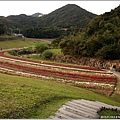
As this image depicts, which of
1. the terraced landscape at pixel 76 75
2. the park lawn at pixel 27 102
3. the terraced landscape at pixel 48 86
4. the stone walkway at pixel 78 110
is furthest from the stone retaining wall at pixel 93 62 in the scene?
the park lawn at pixel 27 102

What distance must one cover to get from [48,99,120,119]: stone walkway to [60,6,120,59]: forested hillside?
23.6m

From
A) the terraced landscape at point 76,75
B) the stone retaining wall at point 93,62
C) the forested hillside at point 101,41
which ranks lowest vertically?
the terraced landscape at point 76,75

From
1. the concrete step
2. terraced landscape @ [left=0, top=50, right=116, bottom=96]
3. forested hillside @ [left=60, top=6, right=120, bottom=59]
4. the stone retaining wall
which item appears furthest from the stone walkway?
forested hillside @ [left=60, top=6, right=120, bottom=59]

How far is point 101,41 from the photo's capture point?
38969 millimetres

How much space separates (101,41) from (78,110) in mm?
28459

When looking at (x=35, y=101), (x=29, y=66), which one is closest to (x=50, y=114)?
(x=35, y=101)

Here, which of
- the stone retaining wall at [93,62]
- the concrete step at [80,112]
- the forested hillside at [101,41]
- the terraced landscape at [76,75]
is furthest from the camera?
the forested hillside at [101,41]

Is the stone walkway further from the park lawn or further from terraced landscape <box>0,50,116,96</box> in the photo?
terraced landscape <box>0,50,116,96</box>

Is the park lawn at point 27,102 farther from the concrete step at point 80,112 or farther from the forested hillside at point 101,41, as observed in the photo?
the forested hillside at point 101,41

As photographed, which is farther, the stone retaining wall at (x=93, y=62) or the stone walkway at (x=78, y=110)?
the stone retaining wall at (x=93, y=62)

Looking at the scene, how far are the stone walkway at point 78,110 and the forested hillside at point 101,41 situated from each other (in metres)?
23.6

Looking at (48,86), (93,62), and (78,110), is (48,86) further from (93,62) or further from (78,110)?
A: (93,62)

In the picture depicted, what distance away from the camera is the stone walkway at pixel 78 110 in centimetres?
1116

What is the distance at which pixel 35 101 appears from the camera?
41.3 ft
